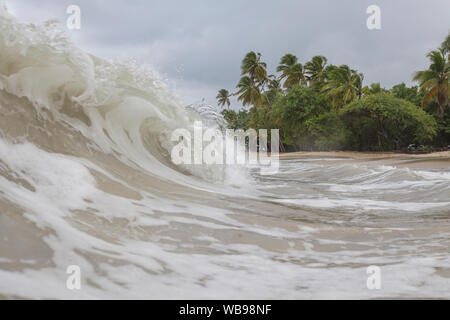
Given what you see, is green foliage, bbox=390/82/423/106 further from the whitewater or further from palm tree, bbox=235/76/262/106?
the whitewater

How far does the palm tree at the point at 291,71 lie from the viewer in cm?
3962

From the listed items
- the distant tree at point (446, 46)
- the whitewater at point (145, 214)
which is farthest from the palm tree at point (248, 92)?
the whitewater at point (145, 214)

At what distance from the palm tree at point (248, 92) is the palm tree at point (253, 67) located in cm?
85

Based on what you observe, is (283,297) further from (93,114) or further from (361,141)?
(361,141)

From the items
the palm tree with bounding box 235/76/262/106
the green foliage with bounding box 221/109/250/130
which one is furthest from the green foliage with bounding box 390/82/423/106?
the green foliage with bounding box 221/109/250/130

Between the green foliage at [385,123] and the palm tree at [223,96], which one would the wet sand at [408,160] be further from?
the palm tree at [223,96]

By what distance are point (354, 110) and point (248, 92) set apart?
15915mm

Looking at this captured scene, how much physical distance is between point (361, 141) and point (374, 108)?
496 centimetres

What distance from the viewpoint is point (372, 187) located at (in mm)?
5316

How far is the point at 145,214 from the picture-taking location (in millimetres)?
2416

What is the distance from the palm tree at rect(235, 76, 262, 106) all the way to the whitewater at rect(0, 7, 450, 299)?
3571 cm

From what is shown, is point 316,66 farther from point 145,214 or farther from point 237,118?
point 145,214

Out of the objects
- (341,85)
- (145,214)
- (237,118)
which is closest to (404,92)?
(341,85)
